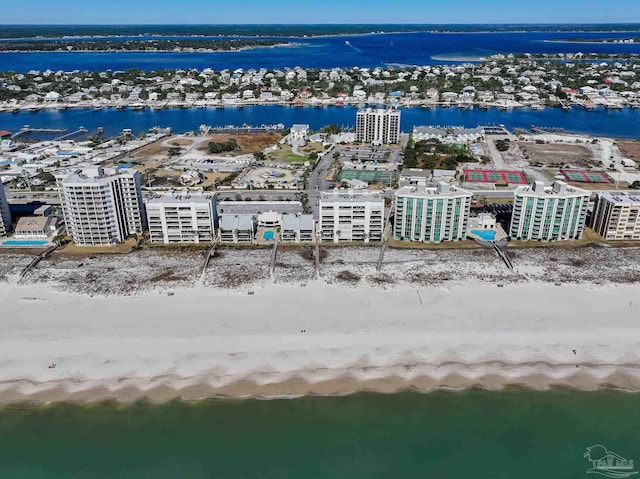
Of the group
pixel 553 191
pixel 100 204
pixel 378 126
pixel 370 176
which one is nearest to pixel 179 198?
pixel 100 204

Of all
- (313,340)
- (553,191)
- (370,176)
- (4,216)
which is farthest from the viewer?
(370,176)

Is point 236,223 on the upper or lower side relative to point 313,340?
upper

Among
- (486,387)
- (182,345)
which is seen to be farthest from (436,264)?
(182,345)

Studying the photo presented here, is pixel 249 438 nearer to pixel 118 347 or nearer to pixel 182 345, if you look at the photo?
pixel 182 345

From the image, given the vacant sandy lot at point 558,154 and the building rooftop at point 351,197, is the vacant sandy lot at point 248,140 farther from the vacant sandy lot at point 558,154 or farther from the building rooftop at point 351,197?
the vacant sandy lot at point 558,154

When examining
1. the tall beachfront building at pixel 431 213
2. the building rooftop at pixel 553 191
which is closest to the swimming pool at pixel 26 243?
the tall beachfront building at pixel 431 213

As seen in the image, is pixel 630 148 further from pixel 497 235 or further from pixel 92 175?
pixel 92 175

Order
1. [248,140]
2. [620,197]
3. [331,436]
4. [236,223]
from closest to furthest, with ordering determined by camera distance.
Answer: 1. [331,436]
2. [236,223]
3. [620,197]
4. [248,140]

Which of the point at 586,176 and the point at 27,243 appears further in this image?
the point at 586,176
